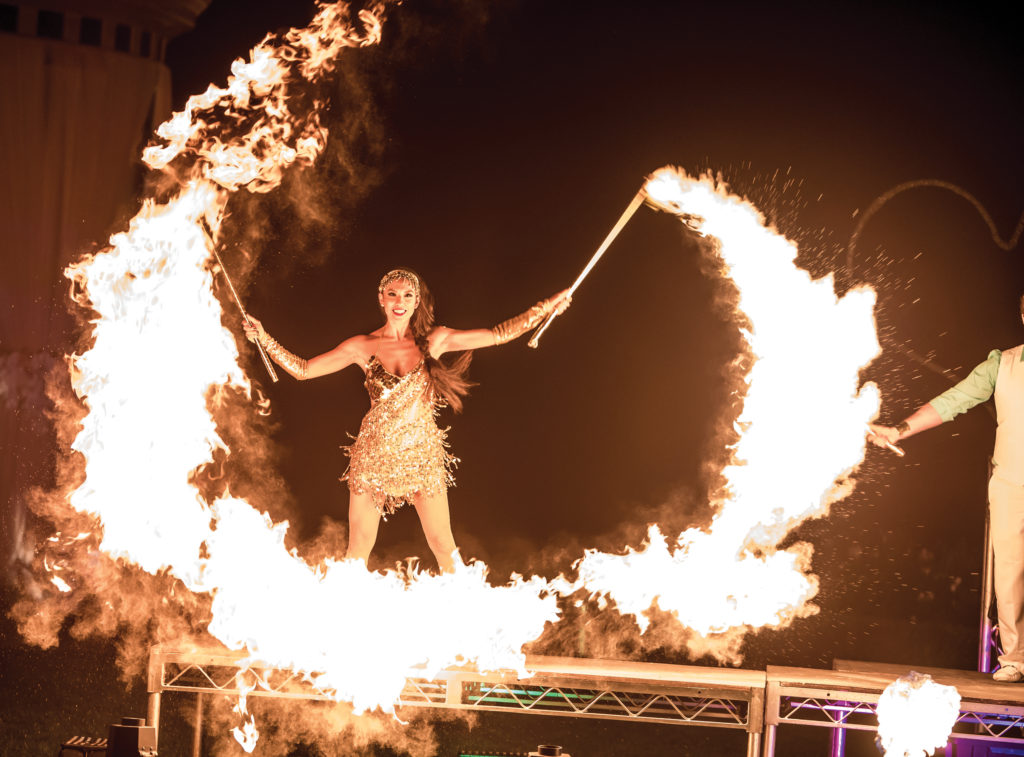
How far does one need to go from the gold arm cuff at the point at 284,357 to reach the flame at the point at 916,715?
10.2 feet

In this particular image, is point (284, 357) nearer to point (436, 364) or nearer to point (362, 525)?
point (436, 364)

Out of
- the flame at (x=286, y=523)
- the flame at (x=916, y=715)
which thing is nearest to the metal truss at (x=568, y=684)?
the flame at (x=286, y=523)

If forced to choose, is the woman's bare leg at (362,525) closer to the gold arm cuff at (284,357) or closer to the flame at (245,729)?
the gold arm cuff at (284,357)

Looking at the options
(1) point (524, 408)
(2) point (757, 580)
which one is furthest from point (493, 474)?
(2) point (757, 580)

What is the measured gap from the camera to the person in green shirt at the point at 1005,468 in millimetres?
4957

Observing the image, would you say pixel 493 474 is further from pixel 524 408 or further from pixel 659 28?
pixel 659 28

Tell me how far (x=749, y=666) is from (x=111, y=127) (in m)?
4.50

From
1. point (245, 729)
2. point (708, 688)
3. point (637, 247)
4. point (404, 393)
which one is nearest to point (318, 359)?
point (404, 393)

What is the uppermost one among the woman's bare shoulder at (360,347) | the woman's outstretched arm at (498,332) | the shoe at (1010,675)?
the woman's outstretched arm at (498,332)

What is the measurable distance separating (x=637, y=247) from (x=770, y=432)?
1178 millimetres

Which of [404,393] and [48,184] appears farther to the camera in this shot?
[48,184]

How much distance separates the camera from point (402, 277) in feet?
18.1

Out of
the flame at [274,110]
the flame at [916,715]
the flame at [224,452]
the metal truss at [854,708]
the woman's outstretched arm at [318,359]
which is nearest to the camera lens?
the flame at [916,715]

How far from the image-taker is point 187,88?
6172mm
